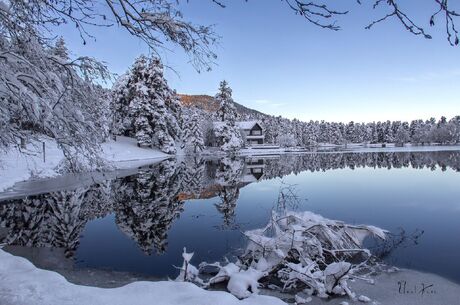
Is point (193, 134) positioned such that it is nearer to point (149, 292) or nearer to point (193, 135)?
point (193, 135)

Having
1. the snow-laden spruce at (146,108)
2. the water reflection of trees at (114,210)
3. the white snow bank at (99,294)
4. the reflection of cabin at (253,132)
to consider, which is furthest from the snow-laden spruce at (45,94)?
the reflection of cabin at (253,132)

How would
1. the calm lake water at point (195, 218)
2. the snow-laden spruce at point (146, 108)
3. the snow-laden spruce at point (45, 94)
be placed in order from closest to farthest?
the snow-laden spruce at point (45, 94), the calm lake water at point (195, 218), the snow-laden spruce at point (146, 108)

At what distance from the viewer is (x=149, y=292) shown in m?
5.00

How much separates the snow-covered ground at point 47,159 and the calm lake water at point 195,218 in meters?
1.99

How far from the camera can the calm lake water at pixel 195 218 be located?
29.6 ft

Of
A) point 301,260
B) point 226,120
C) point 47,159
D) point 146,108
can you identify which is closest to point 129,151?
point 146,108

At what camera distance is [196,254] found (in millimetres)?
9227

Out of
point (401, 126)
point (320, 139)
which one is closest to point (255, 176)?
point (320, 139)

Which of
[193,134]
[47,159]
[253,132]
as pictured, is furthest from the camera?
[253,132]

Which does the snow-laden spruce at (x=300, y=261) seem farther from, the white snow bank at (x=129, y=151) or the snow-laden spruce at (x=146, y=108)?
the snow-laden spruce at (x=146, y=108)

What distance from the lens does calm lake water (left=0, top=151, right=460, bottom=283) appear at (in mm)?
9008

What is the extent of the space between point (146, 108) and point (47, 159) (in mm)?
19216

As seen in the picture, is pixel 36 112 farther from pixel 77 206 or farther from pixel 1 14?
pixel 77 206

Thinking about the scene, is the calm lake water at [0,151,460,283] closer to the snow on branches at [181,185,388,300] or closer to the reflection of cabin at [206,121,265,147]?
the snow on branches at [181,185,388,300]
